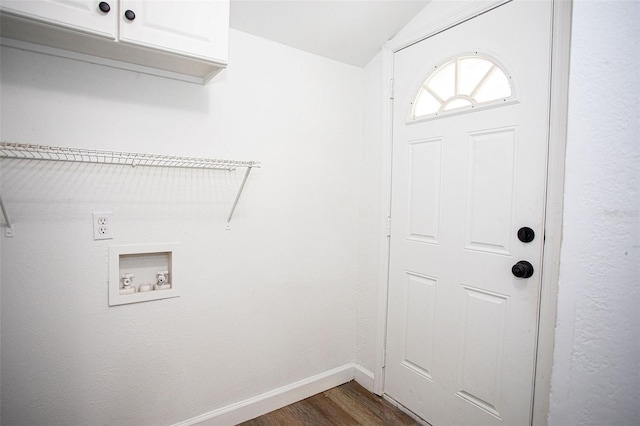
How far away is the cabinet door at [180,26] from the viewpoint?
49.2 inches

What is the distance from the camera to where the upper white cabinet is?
1134mm

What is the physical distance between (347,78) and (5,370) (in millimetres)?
2287

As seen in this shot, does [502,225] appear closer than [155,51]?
No

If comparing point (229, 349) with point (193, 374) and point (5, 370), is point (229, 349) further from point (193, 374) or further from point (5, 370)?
point (5, 370)

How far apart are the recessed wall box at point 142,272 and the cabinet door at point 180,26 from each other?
0.88 meters

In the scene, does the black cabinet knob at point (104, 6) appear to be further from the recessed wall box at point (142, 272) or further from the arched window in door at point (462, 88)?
the arched window in door at point (462, 88)

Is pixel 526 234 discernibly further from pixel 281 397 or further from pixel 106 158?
Result: pixel 106 158

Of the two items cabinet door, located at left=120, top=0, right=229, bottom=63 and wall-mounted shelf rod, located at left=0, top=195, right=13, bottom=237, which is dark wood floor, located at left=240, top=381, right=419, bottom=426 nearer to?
wall-mounted shelf rod, located at left=0, top=195, right=13, bottom=237

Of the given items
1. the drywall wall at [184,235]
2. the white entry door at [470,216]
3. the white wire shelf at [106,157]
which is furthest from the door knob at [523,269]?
the white wire shelf at [106,157]

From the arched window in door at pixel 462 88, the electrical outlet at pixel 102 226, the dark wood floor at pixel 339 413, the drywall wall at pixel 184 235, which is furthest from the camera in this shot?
the dark wood floor at pixel 339 413

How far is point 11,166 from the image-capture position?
4.29 ft

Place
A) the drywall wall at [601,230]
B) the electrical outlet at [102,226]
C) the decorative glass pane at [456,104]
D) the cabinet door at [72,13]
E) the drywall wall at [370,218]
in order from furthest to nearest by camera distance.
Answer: the drywall wall at [370,218]
the decorative glass pane at [456,104]
the electrical outlet at [102,226]
the cabinet door at [72,13]
the drywall wall at [601,230]

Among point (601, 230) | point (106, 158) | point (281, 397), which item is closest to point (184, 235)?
point (106, 158)

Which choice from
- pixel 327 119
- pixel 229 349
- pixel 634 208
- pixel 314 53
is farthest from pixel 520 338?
pixel 314 53
